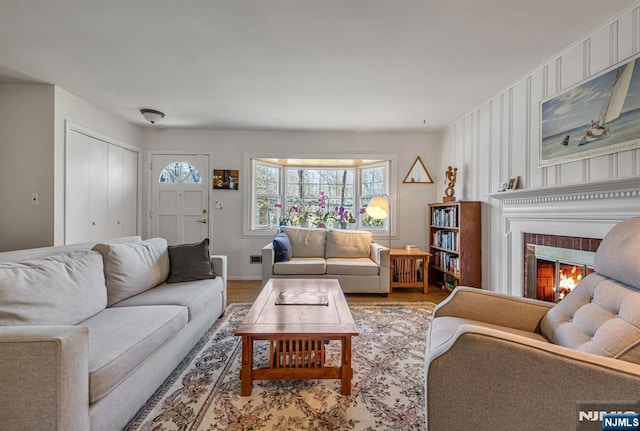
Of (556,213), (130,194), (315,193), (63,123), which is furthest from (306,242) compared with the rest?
(63,123)

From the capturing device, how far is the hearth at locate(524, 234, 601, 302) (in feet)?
7.13

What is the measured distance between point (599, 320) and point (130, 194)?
512cm

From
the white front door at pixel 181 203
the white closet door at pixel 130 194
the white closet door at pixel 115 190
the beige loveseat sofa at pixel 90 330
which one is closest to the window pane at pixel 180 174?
the white front door at pixel 181 203

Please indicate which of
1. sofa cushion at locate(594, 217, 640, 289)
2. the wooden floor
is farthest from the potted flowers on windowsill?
sofa cushion at locate(594, 217, 640, 289)

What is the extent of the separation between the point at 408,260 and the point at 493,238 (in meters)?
1.09

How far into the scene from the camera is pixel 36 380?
1042mm

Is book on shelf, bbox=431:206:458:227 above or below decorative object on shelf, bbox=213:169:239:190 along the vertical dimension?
below

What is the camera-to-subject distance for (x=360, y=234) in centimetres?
430

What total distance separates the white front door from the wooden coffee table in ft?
10.1

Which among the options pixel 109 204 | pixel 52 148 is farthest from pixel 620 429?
pixel 109 204

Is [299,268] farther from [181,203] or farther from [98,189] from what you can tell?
[98,189]

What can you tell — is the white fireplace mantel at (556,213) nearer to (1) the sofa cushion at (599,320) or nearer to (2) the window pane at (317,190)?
(1) the sofa cushion at (599,320)

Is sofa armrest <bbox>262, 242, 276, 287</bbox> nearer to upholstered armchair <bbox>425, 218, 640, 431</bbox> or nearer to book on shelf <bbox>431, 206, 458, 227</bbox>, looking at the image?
book on shelf <bbox>431, 206, 458, 227</bbox>

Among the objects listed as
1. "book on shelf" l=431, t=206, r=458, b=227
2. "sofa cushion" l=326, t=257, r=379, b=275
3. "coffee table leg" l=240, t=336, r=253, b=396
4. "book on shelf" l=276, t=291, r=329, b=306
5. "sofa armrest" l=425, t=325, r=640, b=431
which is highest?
"book on shelf" l=431, t=206, r=458, b=227
